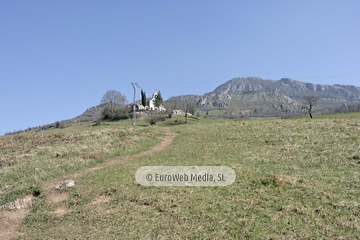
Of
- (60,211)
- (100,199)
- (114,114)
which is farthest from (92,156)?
(114,114)

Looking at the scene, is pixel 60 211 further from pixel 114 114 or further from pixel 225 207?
pixel 114 114

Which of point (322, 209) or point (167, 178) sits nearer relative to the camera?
point (322, 209)

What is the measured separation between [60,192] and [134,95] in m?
67.2

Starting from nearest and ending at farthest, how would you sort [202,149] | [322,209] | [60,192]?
1. [322,209]
2. [60,192]
3. [202,149]

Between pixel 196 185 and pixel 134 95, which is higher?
pixel 134 95

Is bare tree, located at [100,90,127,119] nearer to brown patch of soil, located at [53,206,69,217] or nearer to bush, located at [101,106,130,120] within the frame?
bush, located at [101,106,130,120]

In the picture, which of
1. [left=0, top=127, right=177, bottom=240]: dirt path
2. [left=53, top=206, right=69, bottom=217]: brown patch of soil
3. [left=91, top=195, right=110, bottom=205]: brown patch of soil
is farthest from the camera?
[left=91, top=195, right=110, bottom=205]: brown patch of soil

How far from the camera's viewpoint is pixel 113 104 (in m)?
96.9

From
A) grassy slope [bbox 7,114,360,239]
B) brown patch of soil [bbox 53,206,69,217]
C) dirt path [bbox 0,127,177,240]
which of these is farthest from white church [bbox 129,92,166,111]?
brown patch of soil [bbox 53,206,69,217]

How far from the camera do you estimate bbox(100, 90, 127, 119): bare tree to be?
3609 inches

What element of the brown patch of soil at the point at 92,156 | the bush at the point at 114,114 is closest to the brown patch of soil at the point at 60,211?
the brown patch of soil at the point at 92,156

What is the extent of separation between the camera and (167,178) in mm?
12820

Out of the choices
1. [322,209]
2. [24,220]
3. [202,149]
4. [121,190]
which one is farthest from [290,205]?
[202,149]

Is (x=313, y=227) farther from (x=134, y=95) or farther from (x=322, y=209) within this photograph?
→ (x=134, y=95)
